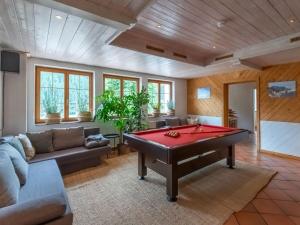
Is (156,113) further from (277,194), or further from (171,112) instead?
(277,194)

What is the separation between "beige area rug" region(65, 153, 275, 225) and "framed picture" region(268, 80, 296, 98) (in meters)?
2.27

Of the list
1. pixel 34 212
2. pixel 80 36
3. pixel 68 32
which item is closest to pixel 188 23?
pixel 80 36

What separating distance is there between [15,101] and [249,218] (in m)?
4.42

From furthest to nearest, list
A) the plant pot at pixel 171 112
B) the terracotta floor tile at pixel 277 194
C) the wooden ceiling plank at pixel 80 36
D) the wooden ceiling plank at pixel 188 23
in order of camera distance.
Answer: the plant pot at pixel 171 112, the terracotta floor tile at pixel 277 194, the wooden ceiling plank at pixel 80 36, the wooden ceiling plank at pixel 188 23

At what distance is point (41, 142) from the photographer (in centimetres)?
336

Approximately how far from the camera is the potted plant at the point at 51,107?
13.5ft

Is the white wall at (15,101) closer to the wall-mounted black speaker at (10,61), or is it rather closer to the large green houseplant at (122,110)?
the wall-mounted black speaker at (10,61)

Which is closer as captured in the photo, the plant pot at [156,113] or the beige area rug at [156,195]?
the beige area rug at [156,195]

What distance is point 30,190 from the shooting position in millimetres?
1897

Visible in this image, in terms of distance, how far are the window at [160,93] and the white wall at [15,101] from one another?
371 cm

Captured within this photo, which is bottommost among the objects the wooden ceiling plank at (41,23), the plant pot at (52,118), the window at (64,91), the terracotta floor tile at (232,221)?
the terracotta floor tile at (232,221)

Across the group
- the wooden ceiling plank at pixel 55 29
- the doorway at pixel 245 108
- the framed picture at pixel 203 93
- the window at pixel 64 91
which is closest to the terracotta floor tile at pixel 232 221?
the wooden ceiling plank at pixel 55 29

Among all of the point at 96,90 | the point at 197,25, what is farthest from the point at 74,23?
the point at 96,90

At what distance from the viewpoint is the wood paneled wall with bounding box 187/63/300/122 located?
4359mm
